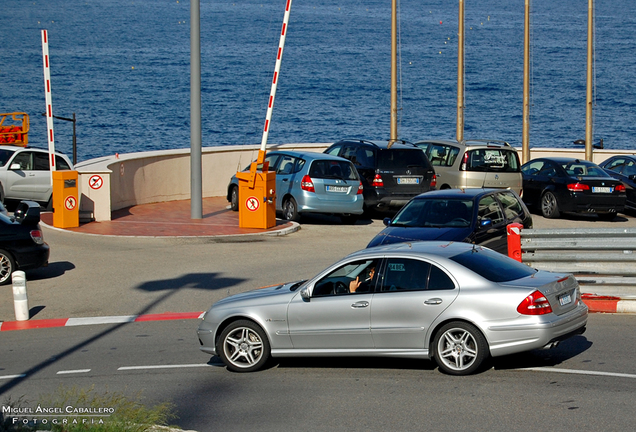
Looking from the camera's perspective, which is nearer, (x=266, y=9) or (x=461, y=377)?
(x=461, y=377)

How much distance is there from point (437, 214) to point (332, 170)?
6.47 meters

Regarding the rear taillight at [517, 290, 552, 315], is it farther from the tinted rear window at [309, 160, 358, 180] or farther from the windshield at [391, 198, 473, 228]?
the tinted rear window at [309, 160, 358, 180]

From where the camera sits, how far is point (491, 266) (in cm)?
881

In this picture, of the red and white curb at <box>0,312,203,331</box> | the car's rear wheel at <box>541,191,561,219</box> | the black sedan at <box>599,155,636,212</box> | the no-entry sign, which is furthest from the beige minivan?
the red and white curb at <box>0,312,203,331</box>

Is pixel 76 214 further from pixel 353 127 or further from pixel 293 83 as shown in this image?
pixel 293 83

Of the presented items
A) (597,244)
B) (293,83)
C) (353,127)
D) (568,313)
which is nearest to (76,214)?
(597,244)

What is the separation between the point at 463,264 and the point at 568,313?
46.1 inches

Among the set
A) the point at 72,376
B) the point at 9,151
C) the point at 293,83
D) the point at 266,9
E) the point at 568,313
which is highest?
the point at 266,9

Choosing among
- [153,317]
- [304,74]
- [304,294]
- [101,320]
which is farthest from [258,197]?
[304,74]

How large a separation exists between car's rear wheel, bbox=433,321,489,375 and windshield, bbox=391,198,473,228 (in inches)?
210

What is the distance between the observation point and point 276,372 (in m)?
9.12

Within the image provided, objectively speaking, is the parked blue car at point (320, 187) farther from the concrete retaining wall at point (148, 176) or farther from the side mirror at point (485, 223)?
the side mirror at point (485, 223)

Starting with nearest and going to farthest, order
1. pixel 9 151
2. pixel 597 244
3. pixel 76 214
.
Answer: pixel 597 244 < pixel 76 214 < pixel 9 151

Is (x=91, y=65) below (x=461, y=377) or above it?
above
